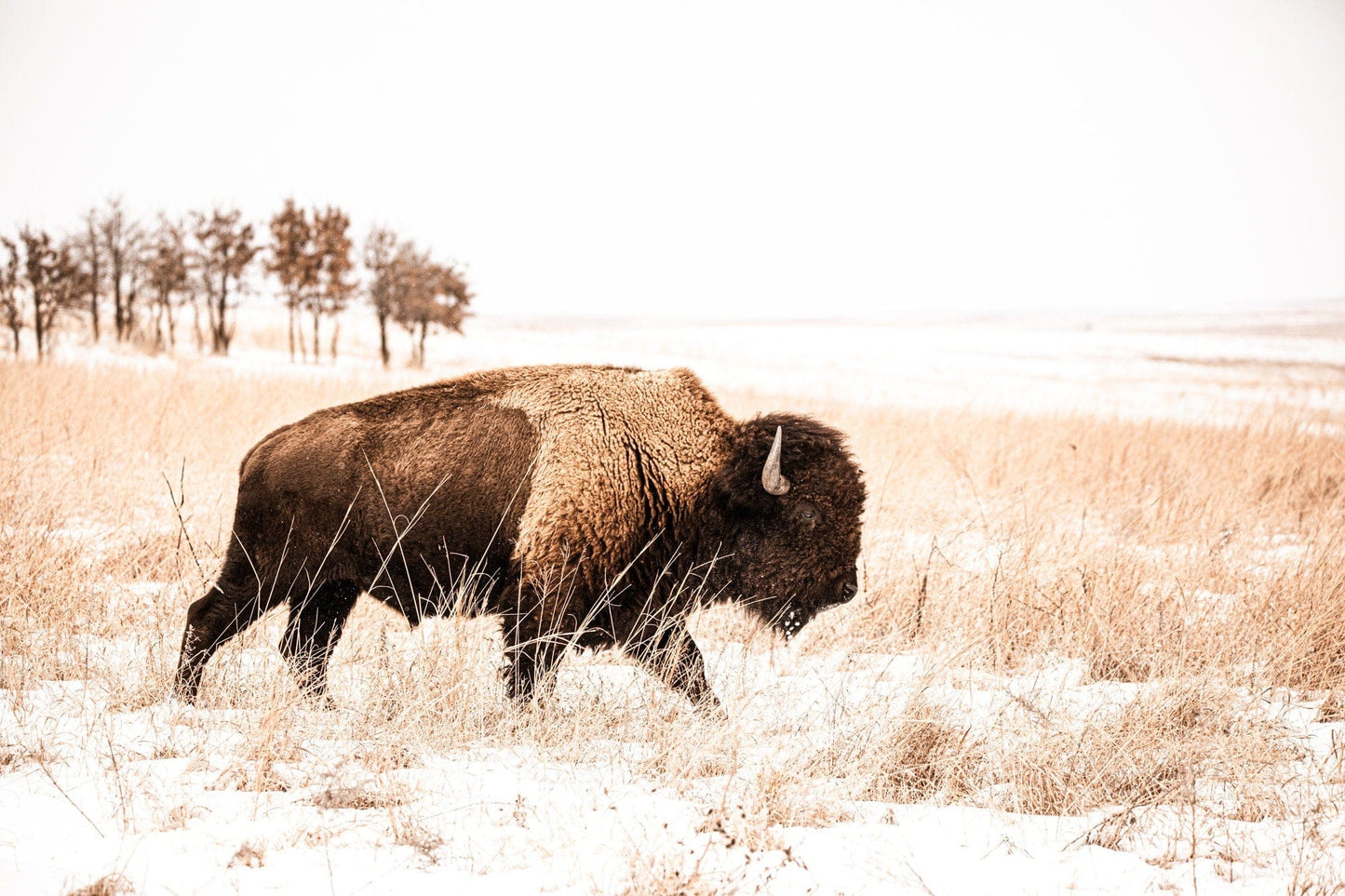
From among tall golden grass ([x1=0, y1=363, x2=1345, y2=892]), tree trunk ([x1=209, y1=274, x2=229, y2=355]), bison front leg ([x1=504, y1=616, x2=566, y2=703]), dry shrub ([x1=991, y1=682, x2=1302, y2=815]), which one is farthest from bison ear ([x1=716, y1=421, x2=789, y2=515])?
tree trunk ([x1=209, y1=274, x2=229, y2=355])

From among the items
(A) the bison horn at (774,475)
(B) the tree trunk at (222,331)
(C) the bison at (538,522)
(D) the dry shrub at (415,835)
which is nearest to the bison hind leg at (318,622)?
(C) the bison at (538,522)

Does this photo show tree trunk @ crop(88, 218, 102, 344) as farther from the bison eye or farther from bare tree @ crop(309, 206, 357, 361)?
the bison eye

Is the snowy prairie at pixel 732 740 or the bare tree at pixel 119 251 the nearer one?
the snowy prairie at pixel 732 740

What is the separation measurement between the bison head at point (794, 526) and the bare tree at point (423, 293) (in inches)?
1436

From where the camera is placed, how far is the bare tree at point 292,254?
144ft

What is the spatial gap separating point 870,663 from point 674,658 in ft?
5.03

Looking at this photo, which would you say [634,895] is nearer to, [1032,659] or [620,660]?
[620,660]

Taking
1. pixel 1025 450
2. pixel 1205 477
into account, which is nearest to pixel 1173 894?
pixel 1205 477

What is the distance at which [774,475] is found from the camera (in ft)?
13.9

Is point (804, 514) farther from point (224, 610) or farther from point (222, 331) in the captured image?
point (222, 331)

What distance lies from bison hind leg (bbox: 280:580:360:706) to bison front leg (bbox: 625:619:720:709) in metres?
1.52

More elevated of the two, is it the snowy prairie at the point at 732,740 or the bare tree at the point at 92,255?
the bare tree at the point at 92,255

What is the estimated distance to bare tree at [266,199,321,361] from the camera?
144ft

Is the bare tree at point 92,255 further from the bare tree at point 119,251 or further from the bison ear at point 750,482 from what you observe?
the bison ear at point 750,482
